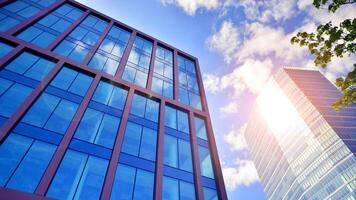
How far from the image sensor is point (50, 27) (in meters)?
25.3

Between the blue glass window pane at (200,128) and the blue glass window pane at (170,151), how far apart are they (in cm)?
368

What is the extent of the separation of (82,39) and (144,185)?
697 inches

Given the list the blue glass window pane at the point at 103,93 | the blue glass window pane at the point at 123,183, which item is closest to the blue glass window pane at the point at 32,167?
the blue glass window pane at the point at 123,183

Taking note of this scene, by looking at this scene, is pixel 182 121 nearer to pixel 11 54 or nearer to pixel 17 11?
pixel 11 54

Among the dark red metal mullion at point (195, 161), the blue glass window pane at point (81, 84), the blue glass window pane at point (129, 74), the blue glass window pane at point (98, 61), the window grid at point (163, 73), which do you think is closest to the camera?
the dark red metal mullion at point (195, 161)

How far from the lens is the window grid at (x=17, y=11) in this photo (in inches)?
881

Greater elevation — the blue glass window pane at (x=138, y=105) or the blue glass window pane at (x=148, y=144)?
the blue glass window pane at (x=138, y=105)

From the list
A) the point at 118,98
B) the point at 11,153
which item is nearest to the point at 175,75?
the point at 118,98

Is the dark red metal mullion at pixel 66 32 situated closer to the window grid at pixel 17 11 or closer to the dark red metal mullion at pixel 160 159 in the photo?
the window grid at pixel 17 11

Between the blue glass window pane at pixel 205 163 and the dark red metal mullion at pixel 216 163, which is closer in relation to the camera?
the dark red metal mullion at pixel 216 163

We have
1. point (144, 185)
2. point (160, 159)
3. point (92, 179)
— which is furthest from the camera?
point (160, 159)

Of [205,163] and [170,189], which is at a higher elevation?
[205,163]

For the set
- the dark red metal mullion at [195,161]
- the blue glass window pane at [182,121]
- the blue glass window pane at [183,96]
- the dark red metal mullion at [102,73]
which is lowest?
the dark red metal mullion at [195,161]

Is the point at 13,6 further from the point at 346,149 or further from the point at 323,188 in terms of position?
the point at 323,188
